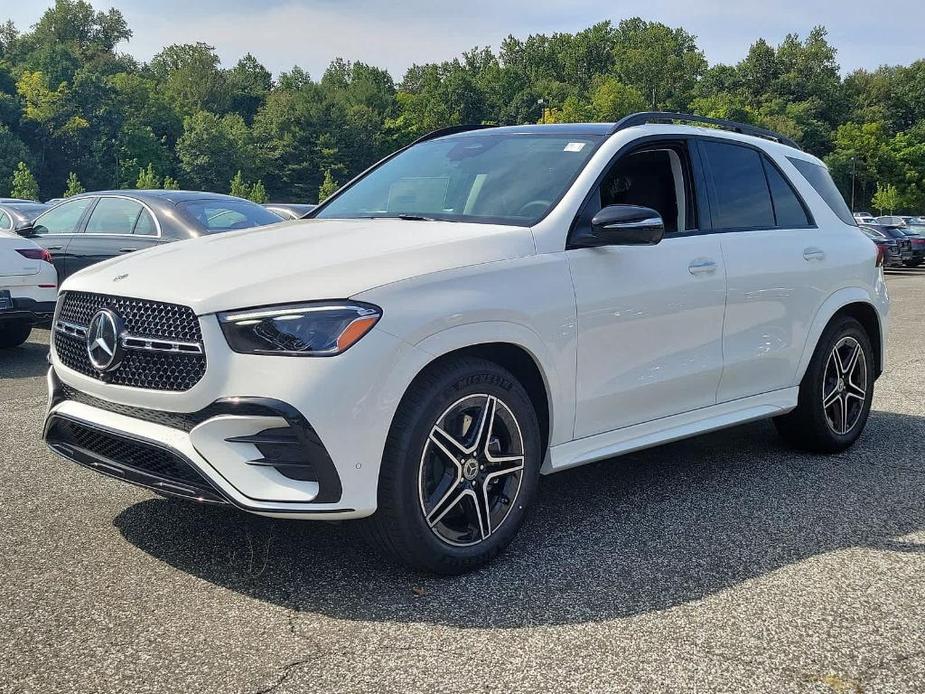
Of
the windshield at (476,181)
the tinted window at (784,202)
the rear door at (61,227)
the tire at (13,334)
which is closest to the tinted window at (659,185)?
the windshield at (476,181)

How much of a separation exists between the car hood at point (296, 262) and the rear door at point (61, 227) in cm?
674

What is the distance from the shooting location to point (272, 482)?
132 inches

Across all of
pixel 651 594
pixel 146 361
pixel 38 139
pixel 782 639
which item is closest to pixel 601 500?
pixel 651 594

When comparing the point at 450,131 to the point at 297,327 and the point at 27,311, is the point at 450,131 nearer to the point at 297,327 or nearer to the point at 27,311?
the point at 297,327

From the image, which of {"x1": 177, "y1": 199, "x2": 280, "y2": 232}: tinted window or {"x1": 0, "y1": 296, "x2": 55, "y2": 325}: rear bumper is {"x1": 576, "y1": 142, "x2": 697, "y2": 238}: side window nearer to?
{"x1": 177, "y1": 199, "x2": 280, "y2": 232}: tinted window

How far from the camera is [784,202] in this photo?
5.52 metres

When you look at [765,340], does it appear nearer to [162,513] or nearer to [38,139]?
[162,513]

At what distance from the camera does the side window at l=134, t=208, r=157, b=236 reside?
945 cm

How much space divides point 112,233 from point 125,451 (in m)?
6.89

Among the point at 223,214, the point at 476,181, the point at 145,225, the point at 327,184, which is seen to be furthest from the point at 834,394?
the point at 327,184

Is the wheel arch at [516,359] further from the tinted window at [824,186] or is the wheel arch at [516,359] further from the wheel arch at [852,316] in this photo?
the tinted window at [824,186]

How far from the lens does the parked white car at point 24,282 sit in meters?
8.76

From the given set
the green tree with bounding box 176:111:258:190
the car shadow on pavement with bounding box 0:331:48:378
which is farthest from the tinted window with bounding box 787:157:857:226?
the green tree with bounding box 176:111:258:190

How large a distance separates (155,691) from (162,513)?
5.50 feet
